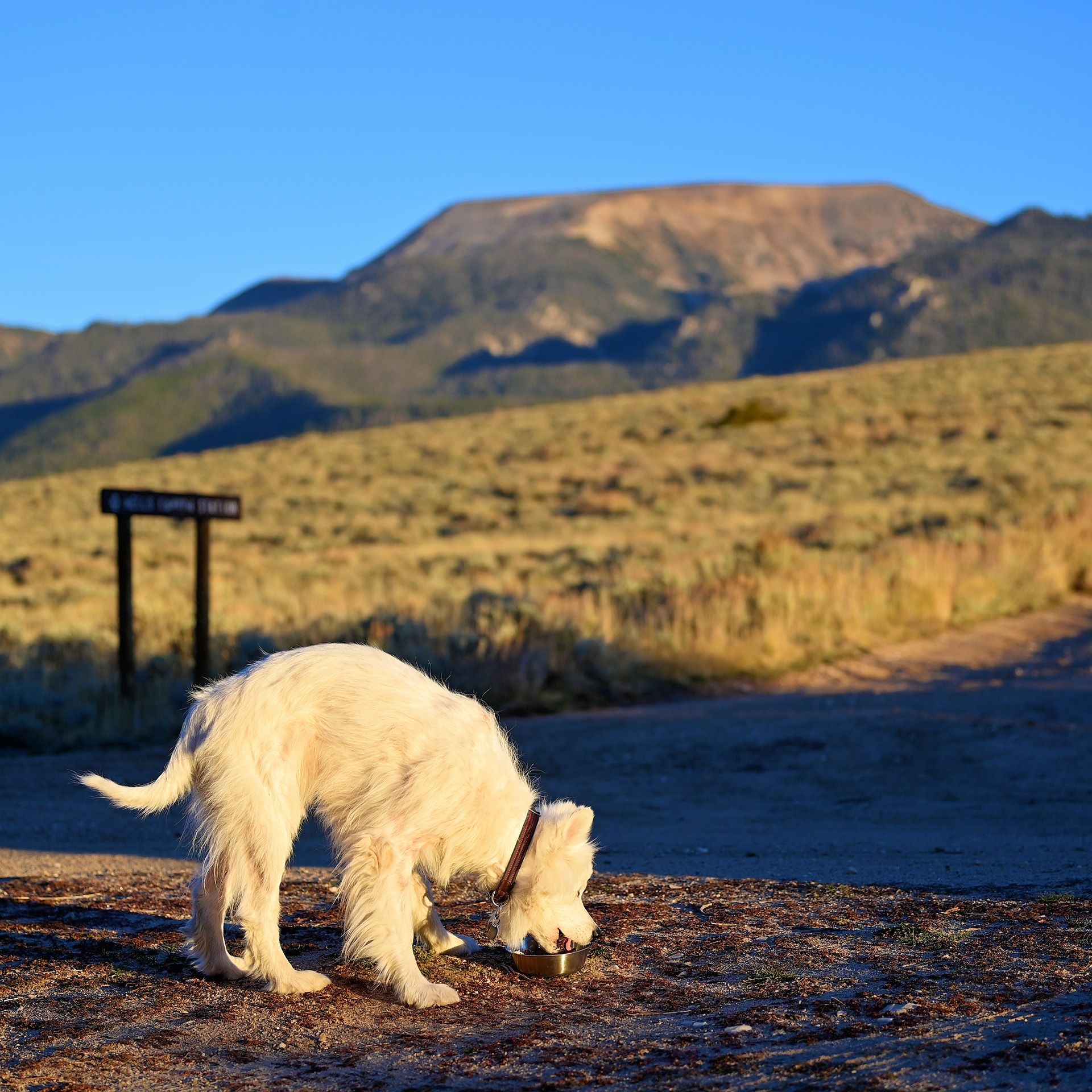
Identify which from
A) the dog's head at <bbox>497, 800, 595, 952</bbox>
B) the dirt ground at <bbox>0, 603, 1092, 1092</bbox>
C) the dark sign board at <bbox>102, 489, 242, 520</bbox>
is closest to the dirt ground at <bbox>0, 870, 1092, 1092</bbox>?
the dirt ground at <bbox>0, 603, 1092, 1092</bbox>

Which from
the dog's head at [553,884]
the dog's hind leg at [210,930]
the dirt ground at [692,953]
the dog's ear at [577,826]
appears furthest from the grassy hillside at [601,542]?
the dog's ear at [577,826]

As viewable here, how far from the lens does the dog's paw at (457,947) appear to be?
5.12 meters

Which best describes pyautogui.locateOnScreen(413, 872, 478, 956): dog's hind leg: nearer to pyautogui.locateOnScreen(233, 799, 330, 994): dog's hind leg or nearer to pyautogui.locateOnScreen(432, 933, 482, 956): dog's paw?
pyautogui.locateOnScreen(432, 933, 482, 956): dog's paw

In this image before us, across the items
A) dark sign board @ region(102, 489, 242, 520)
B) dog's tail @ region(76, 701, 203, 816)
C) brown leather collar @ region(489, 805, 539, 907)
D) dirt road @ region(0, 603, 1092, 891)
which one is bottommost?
dirt road @ region(0, 603, 1092, 891)

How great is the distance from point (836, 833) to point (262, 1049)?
4657mm

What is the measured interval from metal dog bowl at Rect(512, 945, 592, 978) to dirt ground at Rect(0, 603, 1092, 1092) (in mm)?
51

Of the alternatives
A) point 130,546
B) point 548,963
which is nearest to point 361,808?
point 548,963

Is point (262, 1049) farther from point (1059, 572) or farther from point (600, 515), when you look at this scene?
point (600, 515)

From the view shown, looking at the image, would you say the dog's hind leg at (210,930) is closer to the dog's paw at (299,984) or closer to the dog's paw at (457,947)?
the dog's paw at (299,984)

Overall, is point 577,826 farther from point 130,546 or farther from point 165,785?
point 130,546

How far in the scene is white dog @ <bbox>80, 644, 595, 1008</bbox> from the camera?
4527mm

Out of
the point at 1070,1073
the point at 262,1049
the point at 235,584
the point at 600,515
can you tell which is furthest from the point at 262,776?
the point at 600,515

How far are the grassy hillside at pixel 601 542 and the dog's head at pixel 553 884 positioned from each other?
7377 mm

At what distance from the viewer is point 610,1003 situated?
4516mm
